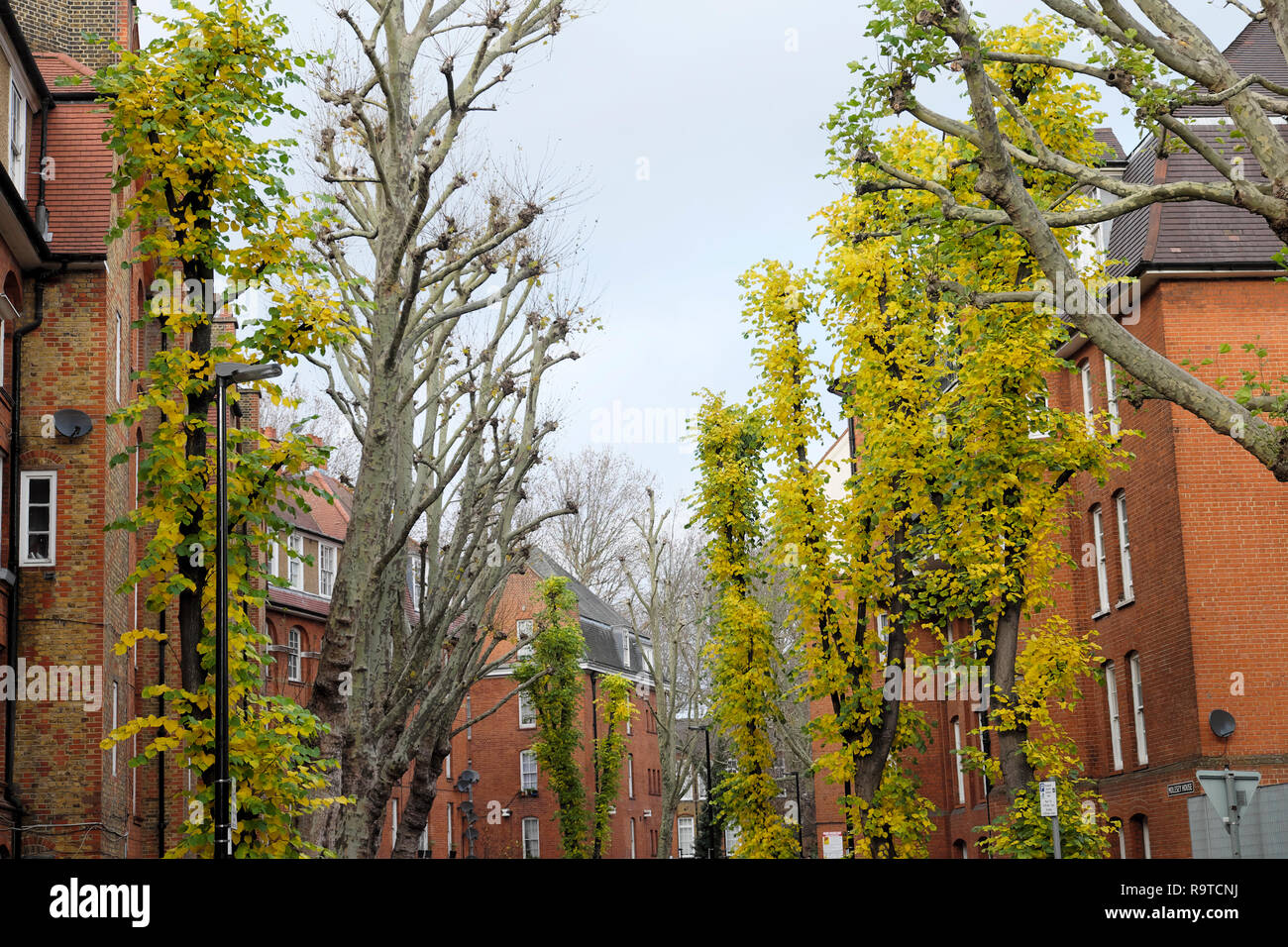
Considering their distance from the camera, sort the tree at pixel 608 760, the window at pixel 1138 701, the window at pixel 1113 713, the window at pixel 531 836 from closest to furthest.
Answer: the window at pixel 1138 701, the window at pixel 1113 713, the tree at pixel 608 760, the window at pixel 531 836

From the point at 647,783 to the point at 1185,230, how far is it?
5120cm

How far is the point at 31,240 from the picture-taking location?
75.9ft

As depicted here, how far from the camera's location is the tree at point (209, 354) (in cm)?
1226

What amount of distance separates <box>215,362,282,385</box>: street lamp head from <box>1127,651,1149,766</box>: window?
21.2 meters

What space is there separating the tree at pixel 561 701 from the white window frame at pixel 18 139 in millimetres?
25888

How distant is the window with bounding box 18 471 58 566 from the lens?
23172 millimetres

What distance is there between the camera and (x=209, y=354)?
1298cm

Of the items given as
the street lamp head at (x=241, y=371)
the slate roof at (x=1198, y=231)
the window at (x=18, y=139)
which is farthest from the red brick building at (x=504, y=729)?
the street lamp head at (x=241, y=371)

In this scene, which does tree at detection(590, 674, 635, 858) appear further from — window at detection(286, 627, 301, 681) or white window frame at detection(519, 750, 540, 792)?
window at detection(286, 627, 301, 681)

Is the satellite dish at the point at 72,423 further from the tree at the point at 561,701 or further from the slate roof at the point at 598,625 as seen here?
the slate roof at the point at 598,625
